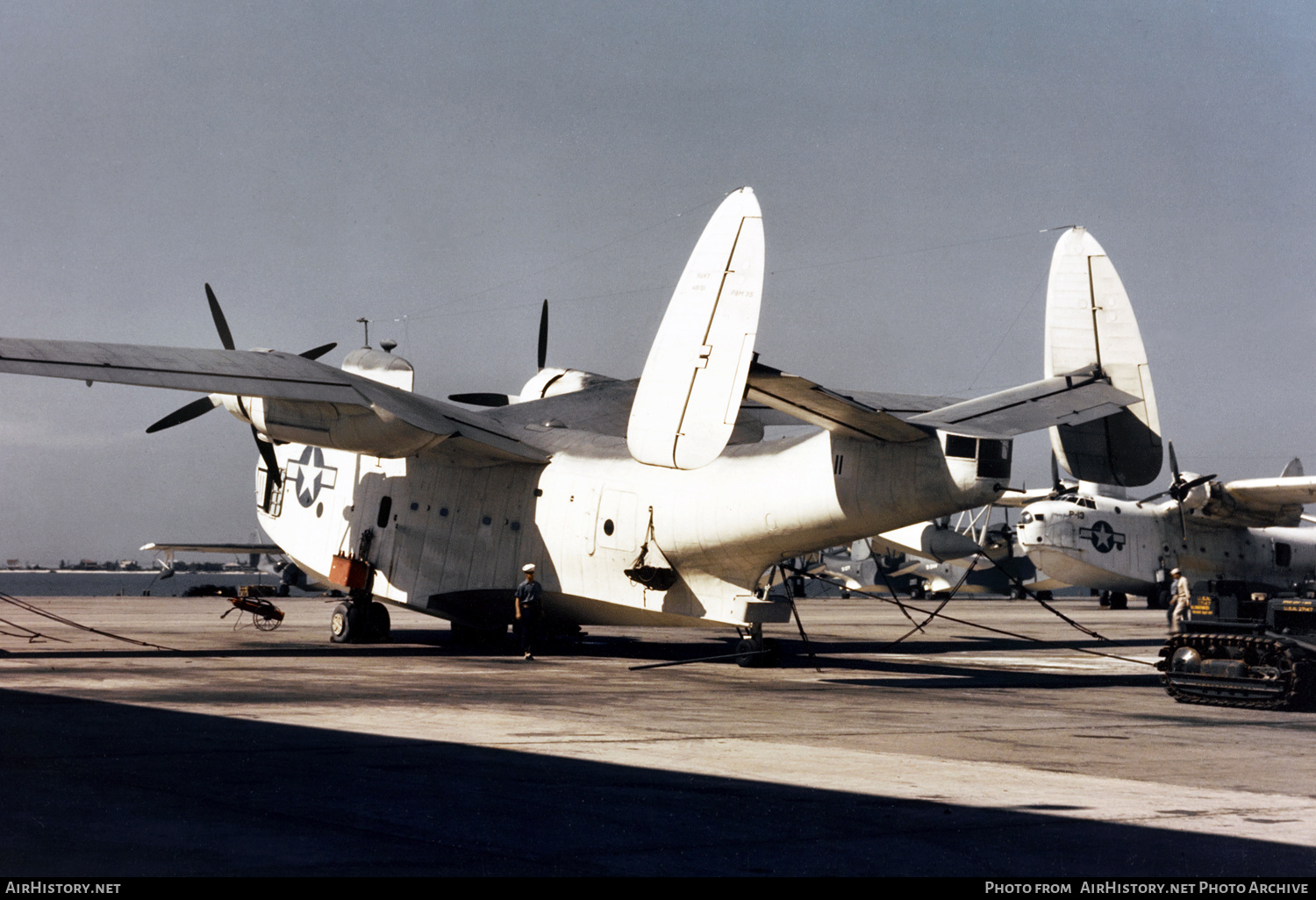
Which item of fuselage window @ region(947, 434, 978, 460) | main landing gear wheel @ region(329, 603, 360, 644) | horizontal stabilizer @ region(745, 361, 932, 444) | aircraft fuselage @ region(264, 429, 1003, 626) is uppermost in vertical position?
horizontal stabilizer @ region(745, 361, 932, 444)

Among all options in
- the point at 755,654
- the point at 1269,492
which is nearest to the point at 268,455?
the point at 755,654

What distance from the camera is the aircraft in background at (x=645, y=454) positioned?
611 inches

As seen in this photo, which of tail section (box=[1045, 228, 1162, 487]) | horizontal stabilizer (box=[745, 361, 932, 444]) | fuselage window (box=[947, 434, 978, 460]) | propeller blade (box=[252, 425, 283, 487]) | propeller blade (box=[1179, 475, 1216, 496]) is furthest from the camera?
propeller blade (box=[1179, 475, 1216, 496])

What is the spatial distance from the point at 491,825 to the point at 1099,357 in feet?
41.7

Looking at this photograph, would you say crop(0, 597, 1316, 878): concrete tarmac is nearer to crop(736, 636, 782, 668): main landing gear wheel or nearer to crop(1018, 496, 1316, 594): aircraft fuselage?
crop(736, 636, 782, 668): main landing gear wheel

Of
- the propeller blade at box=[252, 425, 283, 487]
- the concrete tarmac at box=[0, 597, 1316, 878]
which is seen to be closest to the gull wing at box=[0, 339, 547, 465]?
the concrete tarmac at box=[0, 597, 1316, 878]

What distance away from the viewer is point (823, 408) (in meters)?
16.2

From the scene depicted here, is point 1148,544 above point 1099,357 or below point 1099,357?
below

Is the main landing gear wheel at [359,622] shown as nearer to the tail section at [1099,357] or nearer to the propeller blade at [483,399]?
the propeller blade at [483,399]

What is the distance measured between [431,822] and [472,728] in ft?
16.2

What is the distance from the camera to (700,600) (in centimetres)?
2058

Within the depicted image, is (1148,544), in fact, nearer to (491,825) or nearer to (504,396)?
(504,396)

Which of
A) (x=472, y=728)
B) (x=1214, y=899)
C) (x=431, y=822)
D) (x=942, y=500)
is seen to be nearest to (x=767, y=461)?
(x=942, y=500)

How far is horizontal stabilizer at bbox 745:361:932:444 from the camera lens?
15.1 meters
